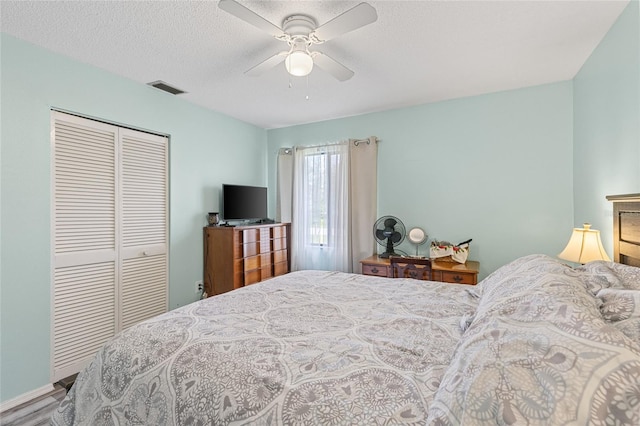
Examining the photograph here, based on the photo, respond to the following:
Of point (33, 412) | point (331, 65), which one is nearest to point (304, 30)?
point (331, 65)

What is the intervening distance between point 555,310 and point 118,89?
11.1 feet

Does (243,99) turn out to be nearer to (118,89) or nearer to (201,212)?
(118,89)

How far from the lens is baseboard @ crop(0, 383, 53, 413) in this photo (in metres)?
2.10

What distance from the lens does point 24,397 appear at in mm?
2191

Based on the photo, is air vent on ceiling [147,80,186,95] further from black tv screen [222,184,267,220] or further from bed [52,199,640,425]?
bed [52,199,640,425]

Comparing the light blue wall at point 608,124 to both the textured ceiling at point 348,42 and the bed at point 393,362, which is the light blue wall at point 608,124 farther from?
the bed at point 393,362

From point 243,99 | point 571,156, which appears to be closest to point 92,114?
point 243,99

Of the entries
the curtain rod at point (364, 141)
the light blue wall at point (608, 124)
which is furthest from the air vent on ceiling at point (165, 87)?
the light blue wall at point (608, 124)

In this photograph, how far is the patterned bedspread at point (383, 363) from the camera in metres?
0.64

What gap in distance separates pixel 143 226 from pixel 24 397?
150cm

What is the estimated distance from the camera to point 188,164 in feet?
11.4

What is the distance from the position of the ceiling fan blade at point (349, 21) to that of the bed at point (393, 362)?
4.73 feet

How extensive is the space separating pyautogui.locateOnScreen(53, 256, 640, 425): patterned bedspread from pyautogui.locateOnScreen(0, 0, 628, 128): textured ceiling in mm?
1549

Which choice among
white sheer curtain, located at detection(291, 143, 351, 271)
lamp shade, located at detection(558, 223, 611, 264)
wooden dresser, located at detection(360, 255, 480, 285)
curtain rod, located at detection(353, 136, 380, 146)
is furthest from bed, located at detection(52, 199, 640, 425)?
curtain rod, located at detection(353, 136, 380, 146)
